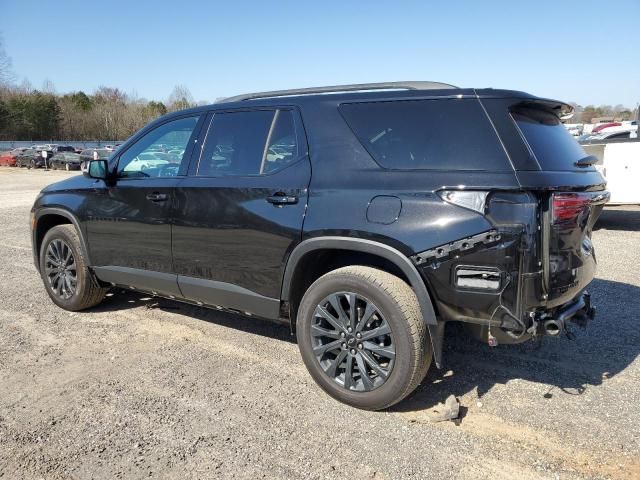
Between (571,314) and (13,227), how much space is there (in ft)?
36.5

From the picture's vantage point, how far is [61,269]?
5.02 metres

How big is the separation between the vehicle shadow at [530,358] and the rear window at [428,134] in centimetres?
108

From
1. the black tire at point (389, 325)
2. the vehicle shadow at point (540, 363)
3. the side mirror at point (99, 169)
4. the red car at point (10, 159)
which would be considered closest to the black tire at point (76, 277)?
the side mirror at point (99, 169)

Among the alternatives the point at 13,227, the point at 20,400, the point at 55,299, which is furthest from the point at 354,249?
the point at 13,227

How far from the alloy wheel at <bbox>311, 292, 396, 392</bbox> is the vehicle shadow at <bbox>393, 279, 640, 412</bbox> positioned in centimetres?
31

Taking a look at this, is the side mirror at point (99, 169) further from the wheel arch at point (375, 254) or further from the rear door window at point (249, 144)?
the wheel arch at point (375, 254)

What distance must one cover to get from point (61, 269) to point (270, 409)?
2984mm

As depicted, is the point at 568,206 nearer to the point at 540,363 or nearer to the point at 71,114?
the point at 540,363

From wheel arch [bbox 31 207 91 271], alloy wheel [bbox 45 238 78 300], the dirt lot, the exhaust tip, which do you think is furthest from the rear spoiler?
alloy wheel [bbox 45 238 78 300]

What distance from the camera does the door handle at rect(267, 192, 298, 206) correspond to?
3.33m

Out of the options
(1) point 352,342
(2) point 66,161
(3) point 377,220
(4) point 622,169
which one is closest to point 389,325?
(1) point 352,342

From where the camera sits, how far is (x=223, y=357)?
396cm

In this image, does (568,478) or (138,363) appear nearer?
(568,478)

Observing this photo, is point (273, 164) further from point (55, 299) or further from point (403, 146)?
point (55, 299)
